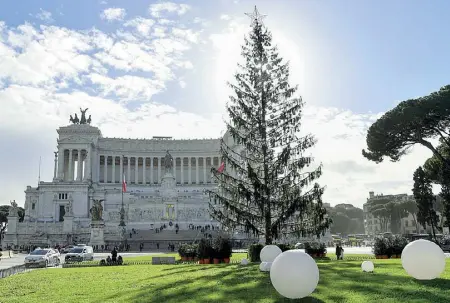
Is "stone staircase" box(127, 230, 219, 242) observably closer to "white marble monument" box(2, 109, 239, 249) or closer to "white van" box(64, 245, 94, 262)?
"white marble monument" box(2, 109, 239, 249)

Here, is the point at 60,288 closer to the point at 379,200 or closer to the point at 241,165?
the point at 241,165

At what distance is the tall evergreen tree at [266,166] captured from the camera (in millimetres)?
29875

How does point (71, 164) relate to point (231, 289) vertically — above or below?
above

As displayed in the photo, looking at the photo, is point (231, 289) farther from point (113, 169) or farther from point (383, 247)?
point (113, 169)

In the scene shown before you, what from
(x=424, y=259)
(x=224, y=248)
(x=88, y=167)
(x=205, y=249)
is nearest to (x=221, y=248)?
(x=224, y=248)

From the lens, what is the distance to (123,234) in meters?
76.4

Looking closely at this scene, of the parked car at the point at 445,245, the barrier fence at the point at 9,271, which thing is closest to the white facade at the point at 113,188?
the barrier fence at the point at 9,271

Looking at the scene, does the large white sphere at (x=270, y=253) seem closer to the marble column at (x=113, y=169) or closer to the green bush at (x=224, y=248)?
the green bush at (x=224, y=248)

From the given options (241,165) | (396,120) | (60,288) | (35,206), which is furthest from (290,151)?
(35,206)

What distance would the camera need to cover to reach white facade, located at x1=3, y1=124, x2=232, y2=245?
271 ft

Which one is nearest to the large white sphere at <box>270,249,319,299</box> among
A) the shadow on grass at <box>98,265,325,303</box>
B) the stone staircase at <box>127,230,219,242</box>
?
the shadow on grass at <box>98,265,325,303</box>

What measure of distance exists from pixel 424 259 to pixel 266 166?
17.6 m

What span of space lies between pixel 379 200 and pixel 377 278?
133 metres

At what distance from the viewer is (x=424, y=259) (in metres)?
13.9
